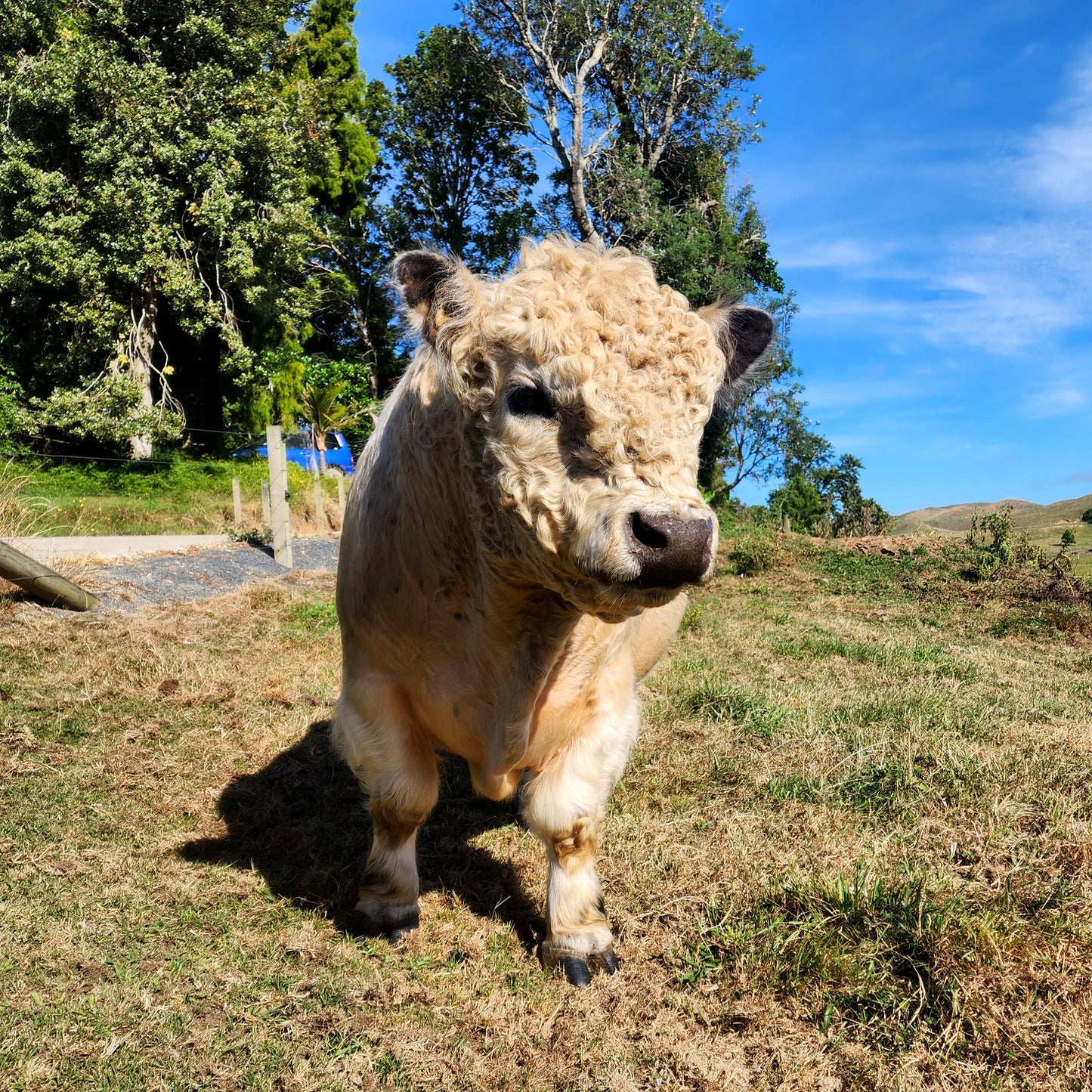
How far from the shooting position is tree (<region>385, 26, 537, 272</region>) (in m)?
27.8

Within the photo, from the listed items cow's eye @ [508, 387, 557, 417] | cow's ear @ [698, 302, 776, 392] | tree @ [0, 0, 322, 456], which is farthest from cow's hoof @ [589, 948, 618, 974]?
tree @ [0, 0, 322, 456]

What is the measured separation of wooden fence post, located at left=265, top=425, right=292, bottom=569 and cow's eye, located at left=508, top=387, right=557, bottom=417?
8807mm

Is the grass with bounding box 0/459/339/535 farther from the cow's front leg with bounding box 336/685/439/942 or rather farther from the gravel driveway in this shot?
the cow's front leg with bounding box 336/685/439/942

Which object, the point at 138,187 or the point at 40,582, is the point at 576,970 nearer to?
the point at 40,582

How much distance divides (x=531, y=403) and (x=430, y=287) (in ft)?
2.24

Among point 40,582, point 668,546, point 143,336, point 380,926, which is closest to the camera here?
point 668,546

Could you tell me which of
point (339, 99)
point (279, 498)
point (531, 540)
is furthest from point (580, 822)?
point (339, 99)

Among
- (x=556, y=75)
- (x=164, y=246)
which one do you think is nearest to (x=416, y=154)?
(x=556, y=75)

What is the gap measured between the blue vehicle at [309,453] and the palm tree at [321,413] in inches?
10.0

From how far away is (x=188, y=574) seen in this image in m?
8.90

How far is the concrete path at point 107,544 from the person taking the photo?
787cm

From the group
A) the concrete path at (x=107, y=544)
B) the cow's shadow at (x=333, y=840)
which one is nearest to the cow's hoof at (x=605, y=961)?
the cow's shadow at (x=333, y=840)

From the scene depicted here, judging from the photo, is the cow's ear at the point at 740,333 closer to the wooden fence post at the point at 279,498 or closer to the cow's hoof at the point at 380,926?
the cow's hoof at the point at 380,926

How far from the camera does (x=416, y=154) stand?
2906 centimetres
